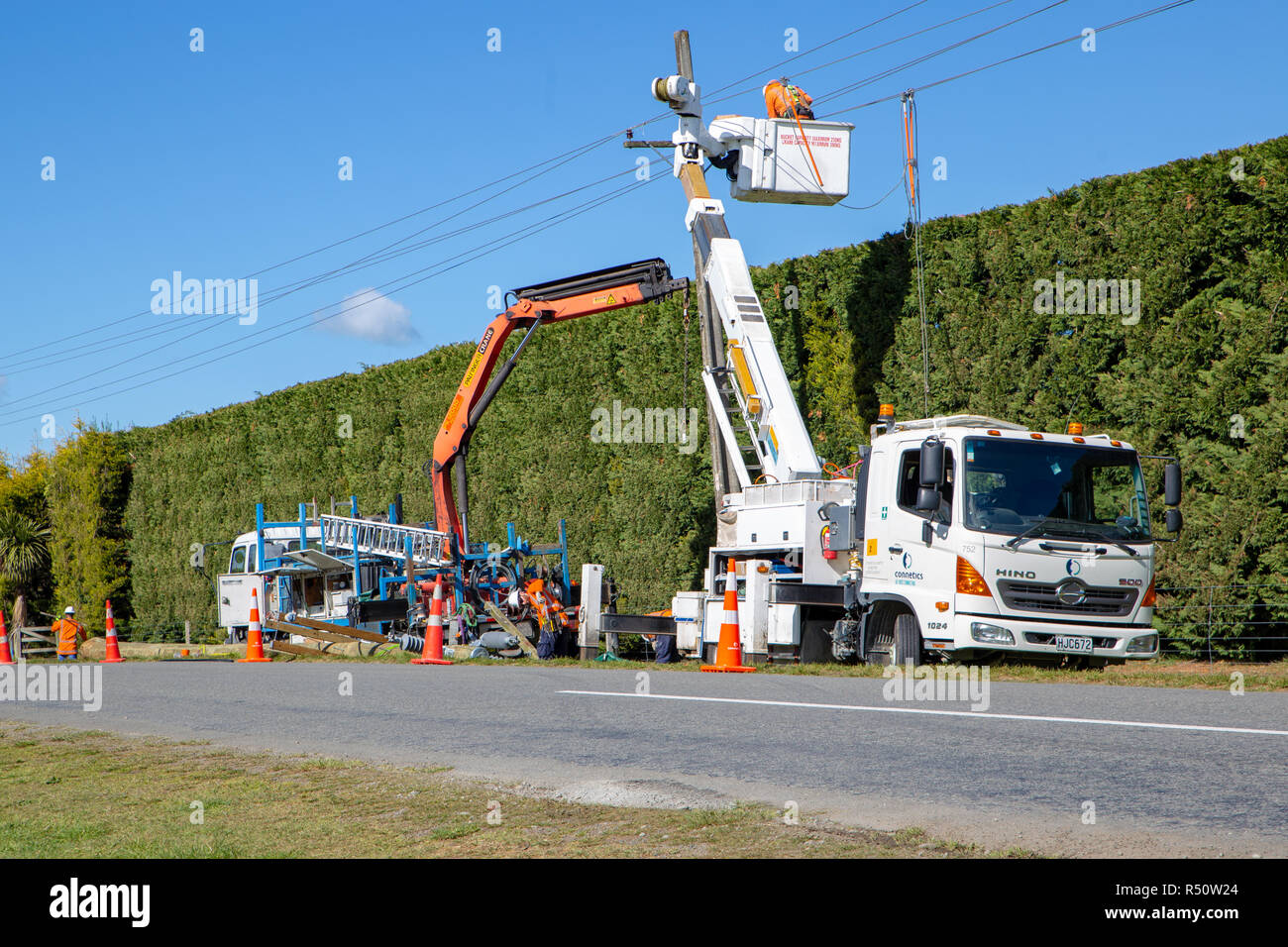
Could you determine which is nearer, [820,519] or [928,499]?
[928,499]

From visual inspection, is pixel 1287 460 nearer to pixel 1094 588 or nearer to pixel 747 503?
pixel 1094 588

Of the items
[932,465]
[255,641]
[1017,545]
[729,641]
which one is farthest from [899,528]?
[255,641]

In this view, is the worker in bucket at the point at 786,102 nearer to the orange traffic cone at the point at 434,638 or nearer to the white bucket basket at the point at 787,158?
the white bucket basket at the point at 787,158

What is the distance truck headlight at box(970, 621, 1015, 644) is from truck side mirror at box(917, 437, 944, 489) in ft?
4.77

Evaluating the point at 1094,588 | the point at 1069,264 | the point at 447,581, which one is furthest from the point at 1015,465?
the point at 447,581

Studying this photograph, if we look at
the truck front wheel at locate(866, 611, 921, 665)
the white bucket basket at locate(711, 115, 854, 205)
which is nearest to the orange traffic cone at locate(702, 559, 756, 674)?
the truck front wheel at locate(866, 611, 921, 665)

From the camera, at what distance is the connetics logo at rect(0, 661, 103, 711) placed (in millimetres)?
14441

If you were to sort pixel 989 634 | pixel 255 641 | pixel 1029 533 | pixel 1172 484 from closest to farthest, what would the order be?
pixel 989 634 → pixel 1029 533 → pixel 1172 484 → pixel 255 641

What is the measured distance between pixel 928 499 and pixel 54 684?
11208 mm

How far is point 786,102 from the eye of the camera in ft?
62.8

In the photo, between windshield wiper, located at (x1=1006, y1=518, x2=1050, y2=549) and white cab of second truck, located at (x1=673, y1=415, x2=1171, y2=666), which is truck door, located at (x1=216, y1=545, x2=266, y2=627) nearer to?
white cab of second truck, located at (x1=673, y1=415, x2=1171, y2=666)

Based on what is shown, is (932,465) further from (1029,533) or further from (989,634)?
(989,634)
